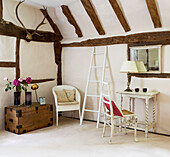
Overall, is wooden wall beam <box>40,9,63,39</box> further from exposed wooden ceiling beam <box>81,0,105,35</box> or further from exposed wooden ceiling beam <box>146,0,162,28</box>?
exposed wooden ceiling beam <box>146,0,162,28</box>

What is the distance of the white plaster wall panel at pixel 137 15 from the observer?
12.0 ft

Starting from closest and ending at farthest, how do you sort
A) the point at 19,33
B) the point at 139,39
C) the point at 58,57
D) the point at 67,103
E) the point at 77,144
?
1. the point at 77,144
2. the point at 139,39
3. the point at 19,33
4. the point at 67,103
5. the point at 58,57

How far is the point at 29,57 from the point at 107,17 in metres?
2.01

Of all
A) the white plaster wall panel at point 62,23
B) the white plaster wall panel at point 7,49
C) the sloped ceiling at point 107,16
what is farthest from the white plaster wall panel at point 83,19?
the white plaster wall panel at point 7,49

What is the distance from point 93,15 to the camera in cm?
430

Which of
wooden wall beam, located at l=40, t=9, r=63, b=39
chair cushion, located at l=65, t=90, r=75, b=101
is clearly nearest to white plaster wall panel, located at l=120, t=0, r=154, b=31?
wooden wall beam, located at l=40, t=9, r=63, b=39

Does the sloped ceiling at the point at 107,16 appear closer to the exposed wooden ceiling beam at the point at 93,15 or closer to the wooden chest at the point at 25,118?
the exposed wooden ceiling beam at the point at 93,15

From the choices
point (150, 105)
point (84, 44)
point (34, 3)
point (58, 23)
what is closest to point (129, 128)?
point (150, 105)

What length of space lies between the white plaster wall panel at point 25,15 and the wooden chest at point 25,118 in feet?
6.18

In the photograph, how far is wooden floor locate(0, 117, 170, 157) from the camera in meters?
2.97

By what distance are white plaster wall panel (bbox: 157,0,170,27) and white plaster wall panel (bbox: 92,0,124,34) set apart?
895 mm

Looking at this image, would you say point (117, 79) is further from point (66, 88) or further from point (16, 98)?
point (16, 98)

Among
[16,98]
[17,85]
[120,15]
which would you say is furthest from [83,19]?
[16,98]

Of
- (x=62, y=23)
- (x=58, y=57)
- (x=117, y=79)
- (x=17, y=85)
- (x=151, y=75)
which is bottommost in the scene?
(x=17, y=85)
